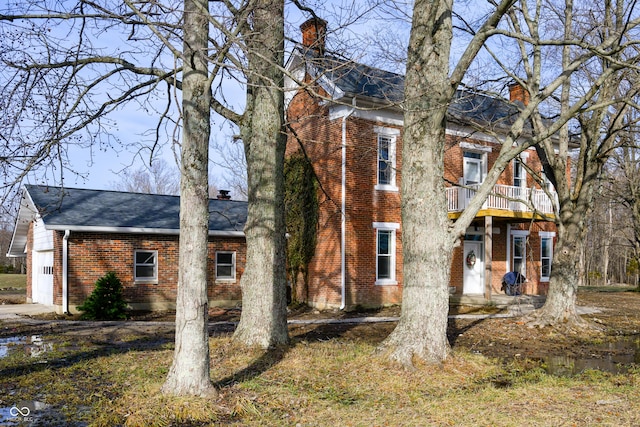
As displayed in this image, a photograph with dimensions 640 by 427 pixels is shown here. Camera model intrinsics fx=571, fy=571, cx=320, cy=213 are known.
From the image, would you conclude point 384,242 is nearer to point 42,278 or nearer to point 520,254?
point 520,254

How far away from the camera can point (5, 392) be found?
7531mm

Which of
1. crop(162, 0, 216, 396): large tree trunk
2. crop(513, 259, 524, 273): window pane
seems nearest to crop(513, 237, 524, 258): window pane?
crop(513, 259, 524, 273): window pane

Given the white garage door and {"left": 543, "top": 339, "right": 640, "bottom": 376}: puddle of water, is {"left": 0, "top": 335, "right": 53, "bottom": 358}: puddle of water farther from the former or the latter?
{"left": 543, "top": 339, "right": 640, "bottom": 376}: puddle of water

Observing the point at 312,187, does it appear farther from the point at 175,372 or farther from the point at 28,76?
the point at 175,372

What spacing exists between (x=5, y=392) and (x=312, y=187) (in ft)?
44.0

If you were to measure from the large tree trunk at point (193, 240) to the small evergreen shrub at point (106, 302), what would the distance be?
439 inches

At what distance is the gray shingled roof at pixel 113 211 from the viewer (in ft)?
58.1

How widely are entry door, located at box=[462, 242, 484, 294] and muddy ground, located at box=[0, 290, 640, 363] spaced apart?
5.39 metres

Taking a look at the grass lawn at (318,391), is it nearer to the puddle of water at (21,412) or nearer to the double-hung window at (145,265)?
the puddle of water at (21,412)

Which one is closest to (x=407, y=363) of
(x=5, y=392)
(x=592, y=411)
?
(x=592, y=411)

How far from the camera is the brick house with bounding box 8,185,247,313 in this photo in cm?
1745

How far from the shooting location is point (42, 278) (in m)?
20.8

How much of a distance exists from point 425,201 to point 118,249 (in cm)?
1236

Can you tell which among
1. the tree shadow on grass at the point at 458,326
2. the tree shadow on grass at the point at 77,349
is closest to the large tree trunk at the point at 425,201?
the tree shadow on grass at the point at 458,326
